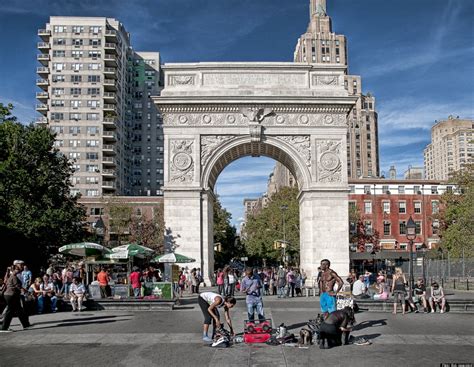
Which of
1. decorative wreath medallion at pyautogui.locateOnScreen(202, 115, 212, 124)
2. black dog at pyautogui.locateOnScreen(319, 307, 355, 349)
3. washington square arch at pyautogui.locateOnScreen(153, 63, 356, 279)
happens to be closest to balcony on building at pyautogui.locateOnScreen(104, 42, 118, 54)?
washington square arch at pyautogui.locateOnScreen(153, 63, 356, 279)

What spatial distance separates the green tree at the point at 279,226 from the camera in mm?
61253

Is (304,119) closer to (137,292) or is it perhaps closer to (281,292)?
(281,292)

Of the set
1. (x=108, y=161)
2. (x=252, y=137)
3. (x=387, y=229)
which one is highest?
(x=108, y=161)

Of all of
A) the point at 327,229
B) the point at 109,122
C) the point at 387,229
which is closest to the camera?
the point at 327,229

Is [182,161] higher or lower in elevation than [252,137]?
lower

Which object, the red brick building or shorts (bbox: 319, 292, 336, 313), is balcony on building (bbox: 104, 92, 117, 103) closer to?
the red brick building

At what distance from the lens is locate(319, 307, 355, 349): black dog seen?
12.5m

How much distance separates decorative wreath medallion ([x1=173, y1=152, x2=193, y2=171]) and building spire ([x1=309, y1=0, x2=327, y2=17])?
93.8 metres

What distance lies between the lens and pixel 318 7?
403 feet

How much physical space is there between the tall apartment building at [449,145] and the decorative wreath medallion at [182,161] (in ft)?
461

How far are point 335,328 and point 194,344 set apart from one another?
3.38 metres

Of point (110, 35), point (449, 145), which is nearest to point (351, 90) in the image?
point (110, 35)

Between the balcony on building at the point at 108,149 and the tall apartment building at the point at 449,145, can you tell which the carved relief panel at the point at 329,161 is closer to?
the balcony on building at the point at 108,149

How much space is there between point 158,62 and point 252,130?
6586 cm
